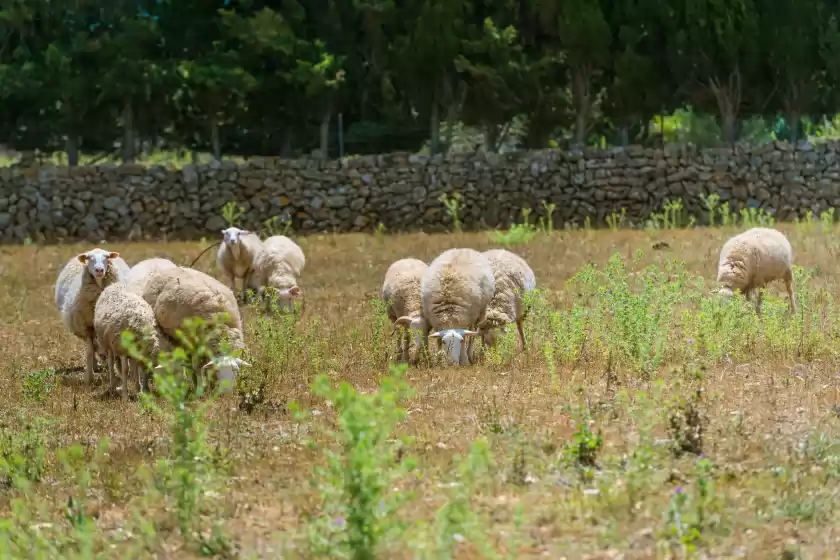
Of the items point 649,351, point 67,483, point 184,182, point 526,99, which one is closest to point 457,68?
point 526,99

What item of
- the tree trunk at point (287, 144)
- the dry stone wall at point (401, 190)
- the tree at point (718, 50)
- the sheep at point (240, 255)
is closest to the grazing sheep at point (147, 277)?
the sheep at point (240, 255)

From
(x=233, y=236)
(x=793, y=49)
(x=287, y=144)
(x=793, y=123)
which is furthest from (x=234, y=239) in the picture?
(x=793, y=123)

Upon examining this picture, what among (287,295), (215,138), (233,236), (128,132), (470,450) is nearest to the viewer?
(470,450)

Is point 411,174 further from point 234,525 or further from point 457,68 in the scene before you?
point 234,525

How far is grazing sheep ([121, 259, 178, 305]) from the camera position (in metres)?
8.38

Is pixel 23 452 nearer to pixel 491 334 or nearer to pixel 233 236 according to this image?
pixel 491 334

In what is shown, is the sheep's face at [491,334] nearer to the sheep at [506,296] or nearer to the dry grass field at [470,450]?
the sheep at [506,296]

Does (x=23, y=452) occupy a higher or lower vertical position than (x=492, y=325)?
lower

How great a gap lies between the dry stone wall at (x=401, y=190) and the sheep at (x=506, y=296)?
38.1 ft

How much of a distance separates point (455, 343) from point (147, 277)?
238 cm

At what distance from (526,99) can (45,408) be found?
49.2 feet

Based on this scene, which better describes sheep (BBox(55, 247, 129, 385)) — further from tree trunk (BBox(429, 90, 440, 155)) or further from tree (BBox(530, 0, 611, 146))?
tree (BBox(530, 0, 611, 146))

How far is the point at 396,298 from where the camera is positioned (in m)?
9.52

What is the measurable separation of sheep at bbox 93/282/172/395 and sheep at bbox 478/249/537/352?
2.56m
